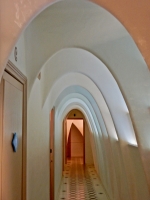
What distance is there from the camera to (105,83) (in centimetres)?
416

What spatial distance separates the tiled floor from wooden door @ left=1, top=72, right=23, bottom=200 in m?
4.69

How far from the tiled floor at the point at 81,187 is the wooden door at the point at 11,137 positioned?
4693 mm

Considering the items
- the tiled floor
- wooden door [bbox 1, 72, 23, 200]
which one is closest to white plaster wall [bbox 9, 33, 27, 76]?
wooden door [bbox 1, 72, 23, 200]

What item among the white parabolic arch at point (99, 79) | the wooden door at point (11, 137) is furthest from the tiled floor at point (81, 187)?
the wooden door at point (11, 137)

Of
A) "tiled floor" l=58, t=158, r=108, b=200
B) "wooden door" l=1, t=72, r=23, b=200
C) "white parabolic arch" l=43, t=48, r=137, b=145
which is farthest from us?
"tiled floor" l=58, t=158, r=108, b=200

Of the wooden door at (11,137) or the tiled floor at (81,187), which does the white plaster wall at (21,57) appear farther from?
the tiled floor at (81,187)

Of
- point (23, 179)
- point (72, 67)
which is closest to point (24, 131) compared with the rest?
point (23, 179)

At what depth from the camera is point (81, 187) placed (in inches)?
311

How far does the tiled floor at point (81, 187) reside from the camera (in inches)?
269

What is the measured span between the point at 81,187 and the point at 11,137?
626cm

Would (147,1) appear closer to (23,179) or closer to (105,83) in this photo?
(23,179)

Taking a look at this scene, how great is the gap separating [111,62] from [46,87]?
170cm

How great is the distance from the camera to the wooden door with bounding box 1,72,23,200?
6.31 feet

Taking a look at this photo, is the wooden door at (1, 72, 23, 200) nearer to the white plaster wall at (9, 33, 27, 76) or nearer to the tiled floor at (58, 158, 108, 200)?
the white plaster wall at (9, 33, 27, 76)
